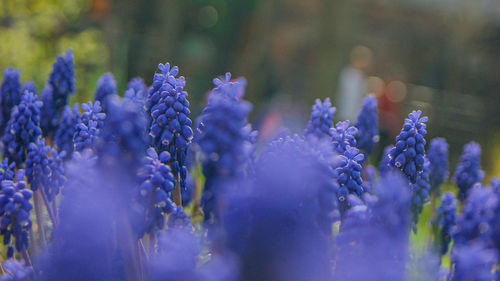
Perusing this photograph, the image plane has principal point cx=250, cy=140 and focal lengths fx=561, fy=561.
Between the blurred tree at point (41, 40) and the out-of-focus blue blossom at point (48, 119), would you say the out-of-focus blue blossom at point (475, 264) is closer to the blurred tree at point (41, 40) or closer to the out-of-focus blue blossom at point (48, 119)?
the out-of-focus blue blossom at point (48, 119)

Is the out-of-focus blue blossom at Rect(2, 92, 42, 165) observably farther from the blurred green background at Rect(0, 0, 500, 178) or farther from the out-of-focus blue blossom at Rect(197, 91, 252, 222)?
the blurred green background at Rect(0, 0, 500, 178)

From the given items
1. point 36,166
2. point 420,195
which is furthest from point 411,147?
point 36,166

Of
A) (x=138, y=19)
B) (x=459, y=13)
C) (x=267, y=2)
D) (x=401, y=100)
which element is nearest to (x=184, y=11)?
(x=138, y=19)

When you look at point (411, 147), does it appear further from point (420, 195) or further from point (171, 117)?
point (171, 117)

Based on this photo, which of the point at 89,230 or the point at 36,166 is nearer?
the point at 89,230

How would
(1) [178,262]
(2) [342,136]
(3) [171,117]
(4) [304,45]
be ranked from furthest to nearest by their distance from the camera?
(4) [304,45], (2) [342,136], (3) [171,117], (1) [178,262]

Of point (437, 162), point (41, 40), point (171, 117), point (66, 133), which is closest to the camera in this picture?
point (171, 117)

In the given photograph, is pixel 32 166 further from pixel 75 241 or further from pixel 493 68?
pixel 493 68
